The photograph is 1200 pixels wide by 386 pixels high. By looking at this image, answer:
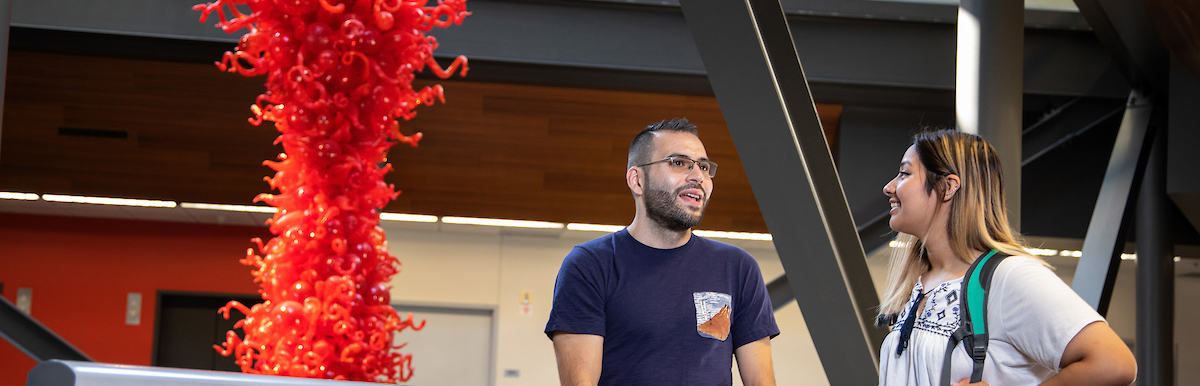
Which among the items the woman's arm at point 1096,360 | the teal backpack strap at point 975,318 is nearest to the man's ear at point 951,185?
the teal backpack strap at point 975,318

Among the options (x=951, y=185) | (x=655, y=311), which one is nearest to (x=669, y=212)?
(x=655, y=311)

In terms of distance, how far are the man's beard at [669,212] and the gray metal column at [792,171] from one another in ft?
0.58

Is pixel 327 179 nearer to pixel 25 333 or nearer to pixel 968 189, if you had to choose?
pixel 25 333

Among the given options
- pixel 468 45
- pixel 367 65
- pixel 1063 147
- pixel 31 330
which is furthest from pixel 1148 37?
pixel 31 330

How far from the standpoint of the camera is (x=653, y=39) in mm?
5164

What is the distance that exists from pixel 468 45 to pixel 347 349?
2.17m

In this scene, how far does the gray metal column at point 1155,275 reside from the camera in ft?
17.9

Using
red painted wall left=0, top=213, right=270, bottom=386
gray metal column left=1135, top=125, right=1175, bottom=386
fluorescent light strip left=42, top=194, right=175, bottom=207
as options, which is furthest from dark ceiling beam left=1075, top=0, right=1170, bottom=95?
red painted wall left=0, top=213, right=270, bottom=386

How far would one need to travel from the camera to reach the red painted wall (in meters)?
8.27

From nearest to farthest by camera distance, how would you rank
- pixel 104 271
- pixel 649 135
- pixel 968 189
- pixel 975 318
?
pixel 975 318 → pixel 968 189 → pixel 649 135 → pixel 104 271

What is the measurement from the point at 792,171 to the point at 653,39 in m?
3.16

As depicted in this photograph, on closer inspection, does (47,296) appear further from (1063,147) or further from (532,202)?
(1063,147)

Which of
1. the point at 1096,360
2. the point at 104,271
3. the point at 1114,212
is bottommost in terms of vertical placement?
the point at 1096,360

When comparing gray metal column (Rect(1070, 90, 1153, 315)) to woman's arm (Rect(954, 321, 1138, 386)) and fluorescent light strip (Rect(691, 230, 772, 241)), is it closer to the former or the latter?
fluorescent light strip (Rect(691, 230, 772, 241))
